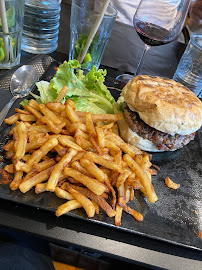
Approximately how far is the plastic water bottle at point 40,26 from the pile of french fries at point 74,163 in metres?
1.25

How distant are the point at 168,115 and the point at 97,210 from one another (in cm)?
85

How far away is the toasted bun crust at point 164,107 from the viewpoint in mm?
1832

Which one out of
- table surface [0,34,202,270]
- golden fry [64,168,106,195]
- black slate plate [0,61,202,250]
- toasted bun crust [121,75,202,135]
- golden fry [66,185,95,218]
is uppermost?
toasted bun crust [121,75,202,135]

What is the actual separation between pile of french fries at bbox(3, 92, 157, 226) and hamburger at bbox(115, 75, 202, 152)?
22cm

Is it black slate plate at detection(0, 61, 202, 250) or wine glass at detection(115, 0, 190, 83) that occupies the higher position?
wine glass at detection(115, 0, 190, 83)

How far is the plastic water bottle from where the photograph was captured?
2.56 metres

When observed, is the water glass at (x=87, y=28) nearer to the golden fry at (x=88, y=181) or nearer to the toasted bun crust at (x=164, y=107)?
the toasted bun crust at (x=164, y=107)

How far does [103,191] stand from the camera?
4.61 ft

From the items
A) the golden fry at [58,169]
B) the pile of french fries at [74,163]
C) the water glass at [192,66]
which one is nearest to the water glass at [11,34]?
the pile of french fries at [74,163]

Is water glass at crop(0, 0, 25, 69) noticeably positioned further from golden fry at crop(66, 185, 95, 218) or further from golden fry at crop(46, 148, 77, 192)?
golden fry at crop(66, 185, 95, 218)

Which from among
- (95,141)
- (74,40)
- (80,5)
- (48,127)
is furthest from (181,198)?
(80,5)

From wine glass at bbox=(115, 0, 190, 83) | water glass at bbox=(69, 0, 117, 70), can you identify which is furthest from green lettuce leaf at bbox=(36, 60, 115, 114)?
wine glass at bbox=(115, 0, 190, 83)

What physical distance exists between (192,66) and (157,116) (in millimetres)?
1502

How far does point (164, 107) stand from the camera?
1.84m
